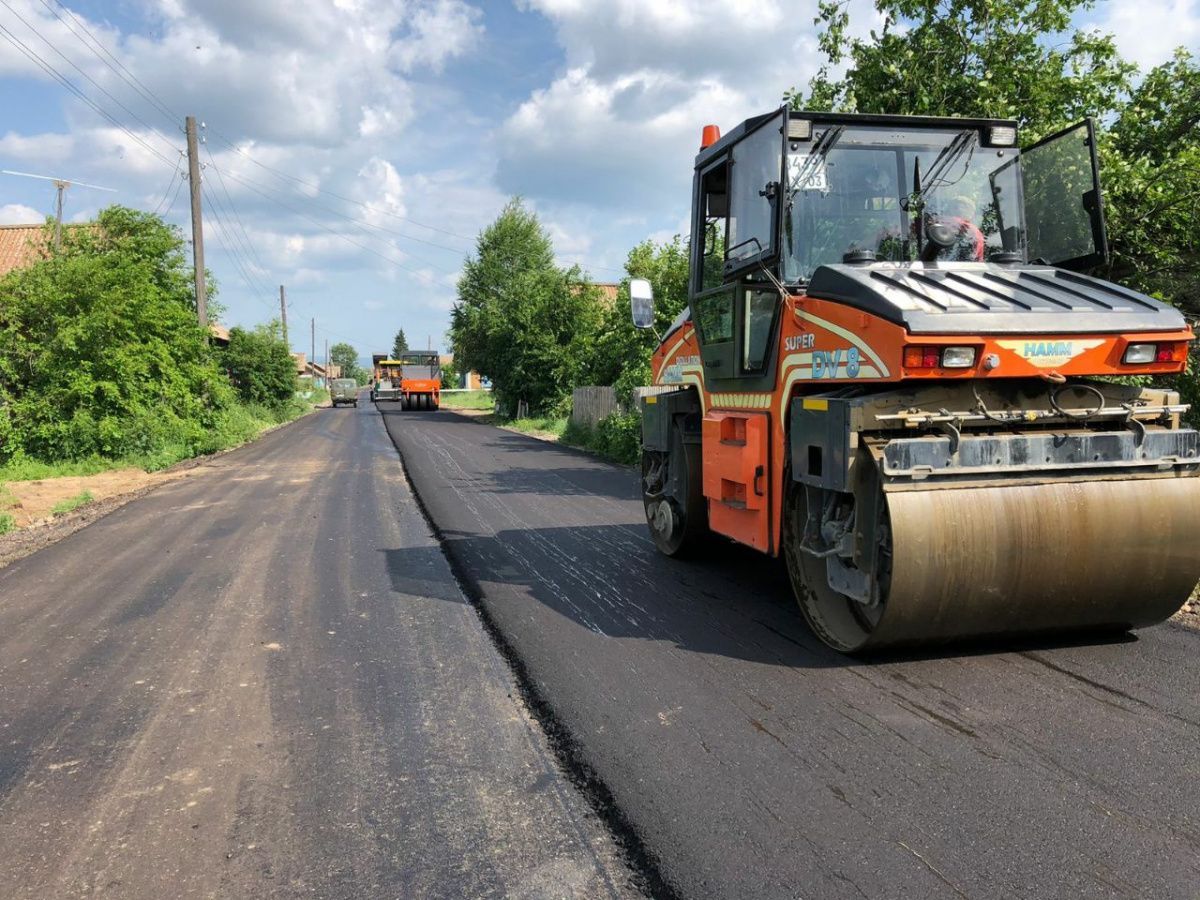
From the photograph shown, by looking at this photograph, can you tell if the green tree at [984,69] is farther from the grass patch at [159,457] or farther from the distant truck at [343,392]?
the distant truck at [343,392]

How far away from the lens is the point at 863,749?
3.52m

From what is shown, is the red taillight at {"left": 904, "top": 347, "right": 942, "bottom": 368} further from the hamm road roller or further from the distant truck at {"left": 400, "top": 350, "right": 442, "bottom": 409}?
the distant truck at {"left": 400, "top": 350, "right": 442, "bottom": 409}

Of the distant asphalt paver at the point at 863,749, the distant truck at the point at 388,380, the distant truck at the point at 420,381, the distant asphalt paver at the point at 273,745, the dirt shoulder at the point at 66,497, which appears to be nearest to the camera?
the distant asphalt paver at the point at 863,749

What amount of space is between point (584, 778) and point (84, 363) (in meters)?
18.0

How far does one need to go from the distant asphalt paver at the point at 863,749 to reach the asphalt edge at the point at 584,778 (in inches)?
0.9

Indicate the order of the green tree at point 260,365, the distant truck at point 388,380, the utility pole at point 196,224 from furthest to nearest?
the distant truck at point 388,380 < the green tree at point 260,365 < the utility pole at point 196,224

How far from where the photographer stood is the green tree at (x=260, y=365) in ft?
115

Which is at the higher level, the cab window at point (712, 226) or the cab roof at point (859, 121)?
the cab roof at point (859, 121)

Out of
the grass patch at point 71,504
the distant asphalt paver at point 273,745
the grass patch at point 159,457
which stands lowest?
the distant asphalt paver at point 273,745

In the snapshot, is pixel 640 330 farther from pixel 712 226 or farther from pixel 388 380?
pixel 388 380

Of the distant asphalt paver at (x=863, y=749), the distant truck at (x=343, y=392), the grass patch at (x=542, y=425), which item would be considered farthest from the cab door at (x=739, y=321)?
the distant truck at (x=343, y=392)

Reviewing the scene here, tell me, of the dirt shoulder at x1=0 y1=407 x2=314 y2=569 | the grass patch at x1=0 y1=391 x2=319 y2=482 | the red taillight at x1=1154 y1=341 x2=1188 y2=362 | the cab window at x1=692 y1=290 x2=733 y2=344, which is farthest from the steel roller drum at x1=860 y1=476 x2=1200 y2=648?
the grass patch at x1=0 y1=391 x2=319 y2=482

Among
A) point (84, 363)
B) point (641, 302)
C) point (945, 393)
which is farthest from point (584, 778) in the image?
point (84, 363)

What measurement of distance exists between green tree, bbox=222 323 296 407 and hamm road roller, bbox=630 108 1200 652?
3236 cm
